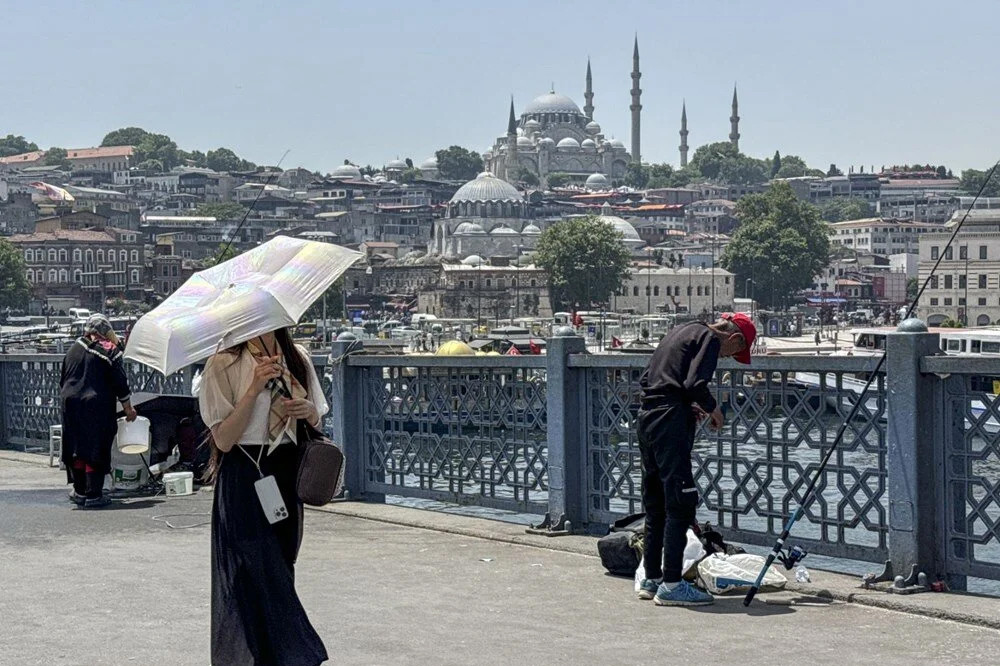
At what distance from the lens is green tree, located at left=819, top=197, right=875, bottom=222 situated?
18562cm

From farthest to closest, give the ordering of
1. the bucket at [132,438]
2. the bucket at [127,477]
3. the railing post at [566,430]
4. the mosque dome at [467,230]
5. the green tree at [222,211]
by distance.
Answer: the green tree at [222,211], the mosque dome at [467,230], the bucket at [127,477], the bucket at [132,438], the railing post at [566,430]

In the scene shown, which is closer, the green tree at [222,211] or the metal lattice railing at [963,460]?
the metal lattice railing at [963,460]

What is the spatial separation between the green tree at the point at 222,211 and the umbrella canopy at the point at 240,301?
496 feet

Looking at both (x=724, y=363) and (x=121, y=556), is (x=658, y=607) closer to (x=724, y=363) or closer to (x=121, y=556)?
(x=724, y=363)

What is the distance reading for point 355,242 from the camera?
165 meters

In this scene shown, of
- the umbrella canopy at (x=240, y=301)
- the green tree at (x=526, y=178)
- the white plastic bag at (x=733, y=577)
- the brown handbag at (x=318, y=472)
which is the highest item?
the green tree at (x=526, y=178)

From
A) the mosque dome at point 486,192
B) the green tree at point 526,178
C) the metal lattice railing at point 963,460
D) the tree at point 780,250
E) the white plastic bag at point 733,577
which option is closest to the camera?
the metal lattice railing at point 963,460

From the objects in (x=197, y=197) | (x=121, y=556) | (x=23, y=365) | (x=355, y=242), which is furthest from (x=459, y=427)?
(x=197, y=197)

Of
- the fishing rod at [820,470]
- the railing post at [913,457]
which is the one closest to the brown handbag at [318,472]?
the fishing rod at [820,470]

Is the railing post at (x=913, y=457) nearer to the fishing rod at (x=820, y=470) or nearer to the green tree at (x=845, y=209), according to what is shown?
the fishing rod at (x=820, y=470)

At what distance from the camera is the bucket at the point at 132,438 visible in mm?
9492

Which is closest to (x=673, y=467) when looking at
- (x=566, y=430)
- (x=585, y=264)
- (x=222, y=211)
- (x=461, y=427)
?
(x=566, y=430)

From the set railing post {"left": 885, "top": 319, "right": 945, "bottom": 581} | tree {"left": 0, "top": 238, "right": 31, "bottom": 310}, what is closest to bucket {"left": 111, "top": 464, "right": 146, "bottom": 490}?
railing post {"left": 885, "top": 319, "right": 945, "bottom": 581}

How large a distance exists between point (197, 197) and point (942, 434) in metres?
181
